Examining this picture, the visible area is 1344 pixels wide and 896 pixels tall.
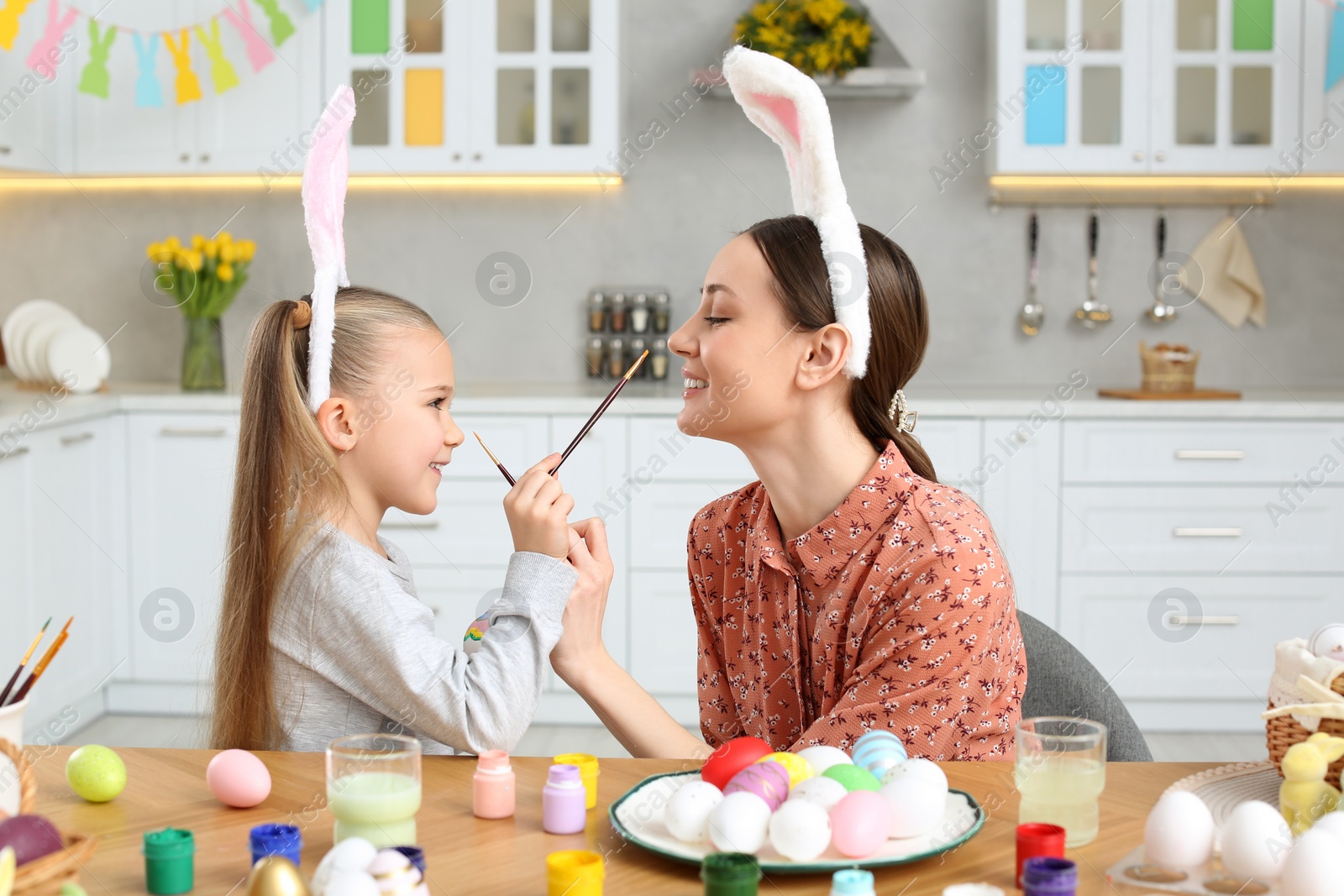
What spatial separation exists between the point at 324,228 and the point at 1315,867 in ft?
3.69

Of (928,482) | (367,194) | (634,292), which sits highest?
(367,194)

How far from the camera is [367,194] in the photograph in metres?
3.82

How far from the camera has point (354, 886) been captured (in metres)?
0.75

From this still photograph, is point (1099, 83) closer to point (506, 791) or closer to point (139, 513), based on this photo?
point (139, 513)

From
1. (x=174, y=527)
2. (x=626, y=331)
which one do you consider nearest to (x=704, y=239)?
(x=626, y=331)

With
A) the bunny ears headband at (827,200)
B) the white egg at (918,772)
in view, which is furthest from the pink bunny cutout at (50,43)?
the white egg at (918,772)

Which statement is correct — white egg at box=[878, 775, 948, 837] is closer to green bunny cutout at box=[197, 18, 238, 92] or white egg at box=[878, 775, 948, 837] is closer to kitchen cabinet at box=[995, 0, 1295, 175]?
kitchen cabinet at box=[995, 0, 1295, 175]

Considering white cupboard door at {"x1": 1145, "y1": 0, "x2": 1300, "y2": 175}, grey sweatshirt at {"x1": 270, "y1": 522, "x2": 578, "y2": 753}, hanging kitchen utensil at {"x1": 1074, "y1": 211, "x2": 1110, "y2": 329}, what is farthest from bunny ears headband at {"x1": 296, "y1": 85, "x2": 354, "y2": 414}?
hanging kitchen utensil at {"x1": 1074, "y1": 211, "x2": 1110, "y2": 329}

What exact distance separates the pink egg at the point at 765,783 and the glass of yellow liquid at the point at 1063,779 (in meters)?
0.18

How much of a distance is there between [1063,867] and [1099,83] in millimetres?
3026

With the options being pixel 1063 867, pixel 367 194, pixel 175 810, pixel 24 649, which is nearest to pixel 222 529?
pixel 24 649

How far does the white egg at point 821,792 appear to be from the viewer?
2.88 feet

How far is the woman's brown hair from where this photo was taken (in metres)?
1.50

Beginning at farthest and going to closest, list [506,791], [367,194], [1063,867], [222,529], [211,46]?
[367,194]
[211,46]
[222,529]
[506,791]
[1063,867]
